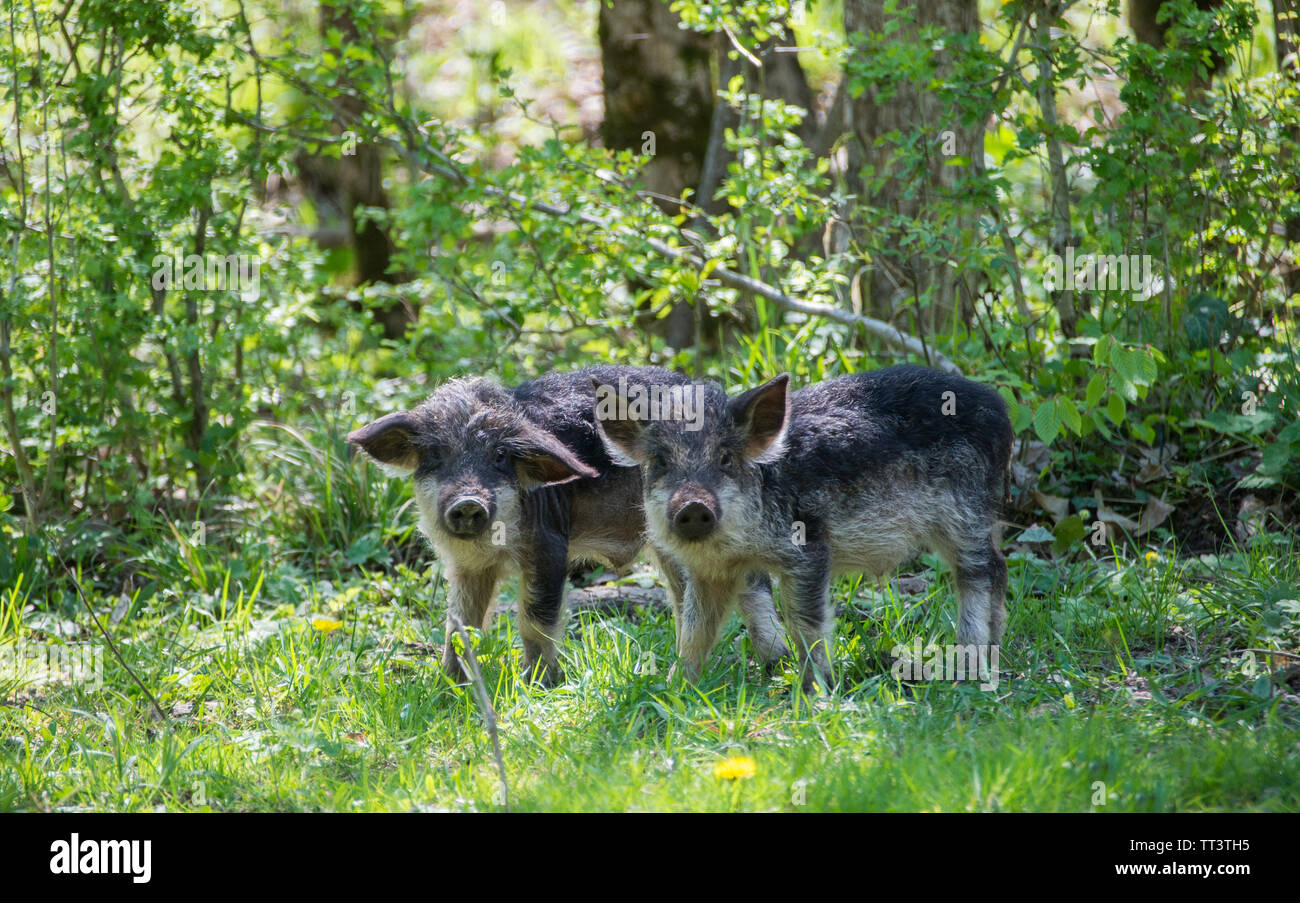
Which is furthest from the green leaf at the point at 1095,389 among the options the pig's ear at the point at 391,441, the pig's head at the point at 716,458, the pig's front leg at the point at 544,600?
the pig's ear at the point at 391,441

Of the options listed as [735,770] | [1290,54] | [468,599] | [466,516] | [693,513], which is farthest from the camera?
[1290,54]

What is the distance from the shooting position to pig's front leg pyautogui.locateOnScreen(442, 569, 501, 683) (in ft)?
19.7

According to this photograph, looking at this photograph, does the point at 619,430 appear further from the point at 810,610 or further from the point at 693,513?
the point at 810,610

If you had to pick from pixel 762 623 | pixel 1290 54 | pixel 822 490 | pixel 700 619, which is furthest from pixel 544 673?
pixel 1290 54

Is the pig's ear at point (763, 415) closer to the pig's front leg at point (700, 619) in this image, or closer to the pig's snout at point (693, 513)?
the pig's snout at point (693, 513)

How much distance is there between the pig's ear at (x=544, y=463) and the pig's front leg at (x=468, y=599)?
0.53 m

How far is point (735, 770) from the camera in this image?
4.28 meters

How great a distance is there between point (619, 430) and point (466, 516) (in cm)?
78

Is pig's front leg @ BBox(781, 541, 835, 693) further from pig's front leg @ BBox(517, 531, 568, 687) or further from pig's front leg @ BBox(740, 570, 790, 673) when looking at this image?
pig's front leg @ BBox(517, 531, 568, 687)

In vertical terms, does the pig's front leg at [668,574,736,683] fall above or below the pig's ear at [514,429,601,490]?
below

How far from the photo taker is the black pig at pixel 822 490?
530 cm

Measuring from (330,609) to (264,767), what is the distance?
2.42 metres

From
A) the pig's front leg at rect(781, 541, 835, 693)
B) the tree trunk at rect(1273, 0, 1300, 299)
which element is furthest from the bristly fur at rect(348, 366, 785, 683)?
the tree trunk at rect(1273, 0, 1300, 299)

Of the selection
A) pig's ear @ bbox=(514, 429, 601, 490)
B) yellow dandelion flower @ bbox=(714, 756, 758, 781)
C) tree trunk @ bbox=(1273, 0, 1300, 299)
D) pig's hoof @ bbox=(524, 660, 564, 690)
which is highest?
tree trunk @ bbox=(1273, 0, 1300, 299)
